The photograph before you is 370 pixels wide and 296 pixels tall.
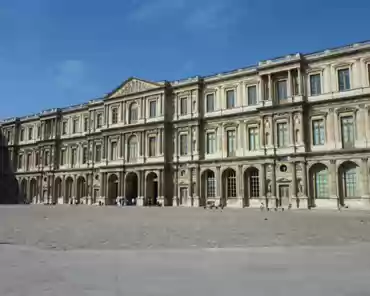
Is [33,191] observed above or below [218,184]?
below

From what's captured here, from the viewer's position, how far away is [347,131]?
35.6 m

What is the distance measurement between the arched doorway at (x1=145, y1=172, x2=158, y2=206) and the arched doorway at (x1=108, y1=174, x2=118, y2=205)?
18.2ft

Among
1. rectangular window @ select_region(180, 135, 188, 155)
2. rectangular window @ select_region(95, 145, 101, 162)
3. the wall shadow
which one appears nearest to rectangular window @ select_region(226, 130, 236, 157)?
rectangular window @ select_region(180, 135, 188, 155)

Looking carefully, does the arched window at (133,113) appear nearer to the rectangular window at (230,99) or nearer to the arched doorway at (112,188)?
the arched doorway at (112,188)

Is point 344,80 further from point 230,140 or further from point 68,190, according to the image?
point 68,190

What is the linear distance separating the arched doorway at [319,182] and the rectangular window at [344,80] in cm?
802

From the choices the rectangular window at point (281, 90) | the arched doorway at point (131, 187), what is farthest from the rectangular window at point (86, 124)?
the rectangular window at point (281, 90)

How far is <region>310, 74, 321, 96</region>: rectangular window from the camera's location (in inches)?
1480

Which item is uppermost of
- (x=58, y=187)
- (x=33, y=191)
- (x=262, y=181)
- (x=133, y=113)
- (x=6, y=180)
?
(x=133, y=113)

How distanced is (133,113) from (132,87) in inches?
145

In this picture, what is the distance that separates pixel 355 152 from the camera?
34.2 meters

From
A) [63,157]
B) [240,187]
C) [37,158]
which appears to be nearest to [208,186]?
[240,187]

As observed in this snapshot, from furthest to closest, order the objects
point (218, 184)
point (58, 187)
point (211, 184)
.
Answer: point (58, 187) → point (211, 184) → point (218, 184)

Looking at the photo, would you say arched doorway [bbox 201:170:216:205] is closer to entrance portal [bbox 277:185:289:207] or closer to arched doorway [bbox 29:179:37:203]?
entrance portal [bbox 277:185:289:207]
